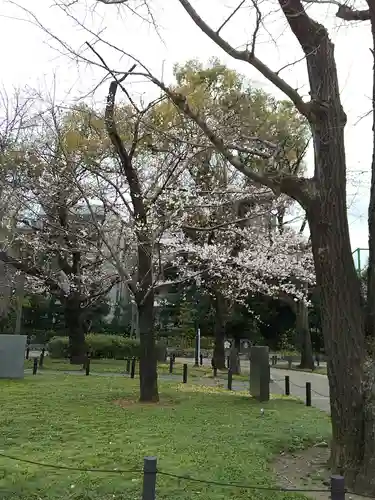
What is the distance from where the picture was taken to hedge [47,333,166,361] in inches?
1104

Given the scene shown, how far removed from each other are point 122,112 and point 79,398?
710cm

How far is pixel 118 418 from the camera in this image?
971 cm

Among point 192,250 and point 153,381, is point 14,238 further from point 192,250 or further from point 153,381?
point 153,381

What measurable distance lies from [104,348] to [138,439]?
845 inches

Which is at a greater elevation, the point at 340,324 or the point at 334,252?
the point at 334,252

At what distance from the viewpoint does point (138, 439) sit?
7.82m

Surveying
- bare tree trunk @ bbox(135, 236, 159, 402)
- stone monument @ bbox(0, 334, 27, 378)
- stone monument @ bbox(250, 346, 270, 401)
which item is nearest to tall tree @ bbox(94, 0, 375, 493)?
bare tree trunk @ bbox(135, 236, 159, 402)

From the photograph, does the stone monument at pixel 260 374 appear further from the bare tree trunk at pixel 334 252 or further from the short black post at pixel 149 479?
the short black post at pixel 149 479

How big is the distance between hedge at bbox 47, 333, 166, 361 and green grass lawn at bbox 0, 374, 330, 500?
14.3 m

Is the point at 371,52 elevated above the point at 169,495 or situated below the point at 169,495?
above

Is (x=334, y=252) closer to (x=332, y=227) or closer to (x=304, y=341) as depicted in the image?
(x=332, y=227)

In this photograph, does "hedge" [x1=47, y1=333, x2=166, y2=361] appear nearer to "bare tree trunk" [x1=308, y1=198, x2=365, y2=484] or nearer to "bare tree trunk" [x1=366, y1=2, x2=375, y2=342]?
"bare tree trunk" [x1=308, y1=198, x2=365, y2=484]

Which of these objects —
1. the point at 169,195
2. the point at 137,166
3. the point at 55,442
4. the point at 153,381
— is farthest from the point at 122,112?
the point at 55,442

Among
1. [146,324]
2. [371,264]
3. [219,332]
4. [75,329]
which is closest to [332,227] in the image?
[371,264]
